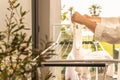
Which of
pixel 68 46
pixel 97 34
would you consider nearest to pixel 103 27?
pixel 97 34

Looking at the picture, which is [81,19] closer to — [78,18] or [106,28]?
[78,18]

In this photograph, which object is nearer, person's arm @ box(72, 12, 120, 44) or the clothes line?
the clothes line

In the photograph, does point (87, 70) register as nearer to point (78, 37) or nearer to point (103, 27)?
point (78, 37)

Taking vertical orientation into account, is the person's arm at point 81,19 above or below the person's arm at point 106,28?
above

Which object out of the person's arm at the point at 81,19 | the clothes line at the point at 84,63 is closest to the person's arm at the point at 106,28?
the person's arm at the point at 81,19

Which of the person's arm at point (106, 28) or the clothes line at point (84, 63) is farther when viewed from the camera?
the person's arm at point (106, 28)

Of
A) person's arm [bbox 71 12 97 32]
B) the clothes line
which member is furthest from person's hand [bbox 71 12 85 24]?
the clothes line

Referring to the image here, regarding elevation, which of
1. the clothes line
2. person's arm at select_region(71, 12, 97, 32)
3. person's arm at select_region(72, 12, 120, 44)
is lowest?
the clothes line

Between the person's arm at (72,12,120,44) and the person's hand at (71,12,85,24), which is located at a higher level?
the person's hand at (71,12,85,24)

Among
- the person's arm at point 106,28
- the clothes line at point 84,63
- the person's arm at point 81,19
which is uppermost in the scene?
the person's arm at point 81,19

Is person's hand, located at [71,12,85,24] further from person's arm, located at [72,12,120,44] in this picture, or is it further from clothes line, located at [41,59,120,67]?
clothes line, located at [41,59,120,67]

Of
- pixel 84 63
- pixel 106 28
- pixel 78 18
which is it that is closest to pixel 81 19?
pixel 78 18

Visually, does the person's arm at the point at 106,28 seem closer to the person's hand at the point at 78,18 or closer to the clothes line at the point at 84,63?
the person's hand at the point at 78,18

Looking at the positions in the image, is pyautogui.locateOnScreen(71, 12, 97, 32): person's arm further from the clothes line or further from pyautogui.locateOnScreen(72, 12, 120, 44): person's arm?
the clothes line
